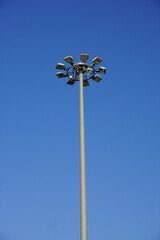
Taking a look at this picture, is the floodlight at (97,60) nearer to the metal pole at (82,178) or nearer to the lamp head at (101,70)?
the lamp head at (101,70)

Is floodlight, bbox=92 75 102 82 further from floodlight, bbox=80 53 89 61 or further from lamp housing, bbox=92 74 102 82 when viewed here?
floodlight, bbox=80 53 89 61

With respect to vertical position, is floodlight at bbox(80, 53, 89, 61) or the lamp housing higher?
floodlight at bbox(80, 53, 89, 61)

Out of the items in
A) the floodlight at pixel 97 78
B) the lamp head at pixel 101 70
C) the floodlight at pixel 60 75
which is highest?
the lamp head at pixel 101 70

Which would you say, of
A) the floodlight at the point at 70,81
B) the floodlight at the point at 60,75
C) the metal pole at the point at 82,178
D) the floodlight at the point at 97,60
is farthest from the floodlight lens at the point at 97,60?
the metal pole at the point at 82,178

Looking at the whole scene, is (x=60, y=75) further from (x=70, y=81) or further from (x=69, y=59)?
(x=69, y=59)

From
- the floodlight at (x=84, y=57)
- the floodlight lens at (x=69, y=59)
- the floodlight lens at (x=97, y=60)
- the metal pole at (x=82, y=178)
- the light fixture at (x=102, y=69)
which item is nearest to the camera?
the metal pole at (x=82, y=178)

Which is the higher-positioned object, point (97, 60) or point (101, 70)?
point (97, 60)

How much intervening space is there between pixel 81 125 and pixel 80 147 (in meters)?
0.76

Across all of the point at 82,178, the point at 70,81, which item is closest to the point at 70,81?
the point at 70,81

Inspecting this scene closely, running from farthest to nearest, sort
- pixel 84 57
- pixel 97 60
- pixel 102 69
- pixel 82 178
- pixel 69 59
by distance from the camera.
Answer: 1. pixel 102 69
2. pixel 97 60
3. pixel 69 59
4. pixel 84 57
5. pixel 82 178

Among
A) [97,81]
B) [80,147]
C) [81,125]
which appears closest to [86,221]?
[80,147]

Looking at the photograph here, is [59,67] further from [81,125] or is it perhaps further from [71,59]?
[81,125]

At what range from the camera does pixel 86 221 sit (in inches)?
356

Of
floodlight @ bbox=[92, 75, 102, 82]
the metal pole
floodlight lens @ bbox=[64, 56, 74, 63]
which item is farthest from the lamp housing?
the metal pole
